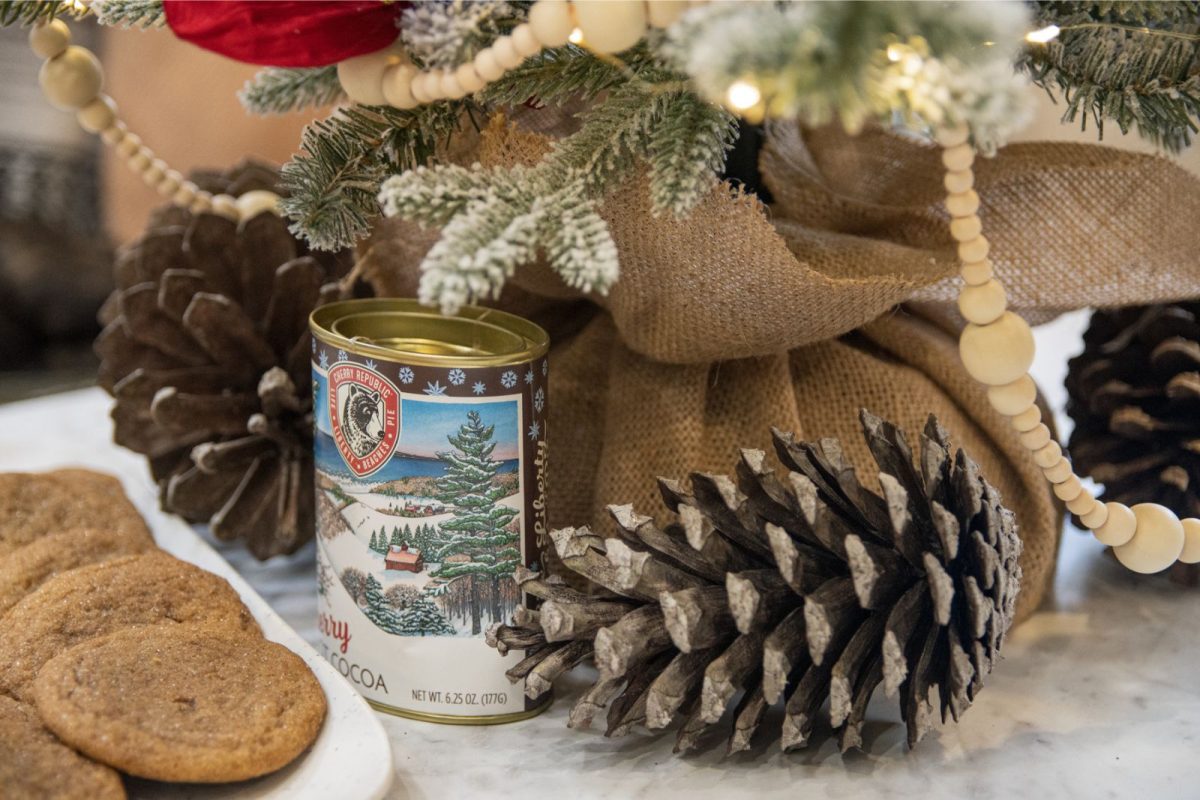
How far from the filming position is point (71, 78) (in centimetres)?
55

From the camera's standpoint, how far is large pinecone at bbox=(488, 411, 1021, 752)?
0.41 metres

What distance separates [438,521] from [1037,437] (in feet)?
0.79

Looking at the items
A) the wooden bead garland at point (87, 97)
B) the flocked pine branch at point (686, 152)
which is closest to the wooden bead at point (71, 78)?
the wooden bead garland at point (87, 97)

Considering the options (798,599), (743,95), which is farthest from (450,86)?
(798,599)

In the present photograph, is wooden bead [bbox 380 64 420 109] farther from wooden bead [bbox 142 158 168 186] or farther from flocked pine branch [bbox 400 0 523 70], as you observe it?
wooden bead [bbox 142 158 168 186]

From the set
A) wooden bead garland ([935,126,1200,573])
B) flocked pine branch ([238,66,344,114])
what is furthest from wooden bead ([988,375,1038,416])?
flocked pine branch ([238,66,344,114])

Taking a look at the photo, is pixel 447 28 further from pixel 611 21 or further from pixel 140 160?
pixel 140 160

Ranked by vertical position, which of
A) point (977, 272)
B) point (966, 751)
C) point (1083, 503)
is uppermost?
point (977, 272)

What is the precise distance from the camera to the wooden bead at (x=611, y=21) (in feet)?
1.18

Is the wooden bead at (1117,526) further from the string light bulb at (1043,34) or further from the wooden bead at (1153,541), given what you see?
the string light bulb at (1043,34)

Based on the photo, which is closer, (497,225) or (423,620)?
(497,225)

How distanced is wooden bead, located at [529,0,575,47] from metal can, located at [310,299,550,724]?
0.44 feet

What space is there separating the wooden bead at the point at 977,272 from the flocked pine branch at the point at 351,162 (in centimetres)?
21

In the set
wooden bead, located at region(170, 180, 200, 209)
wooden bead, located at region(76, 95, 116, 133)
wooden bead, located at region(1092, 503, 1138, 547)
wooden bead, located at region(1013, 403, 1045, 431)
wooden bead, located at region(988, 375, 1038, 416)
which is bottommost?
wooden bead, located at region(1092, 503, 1138, 547)
